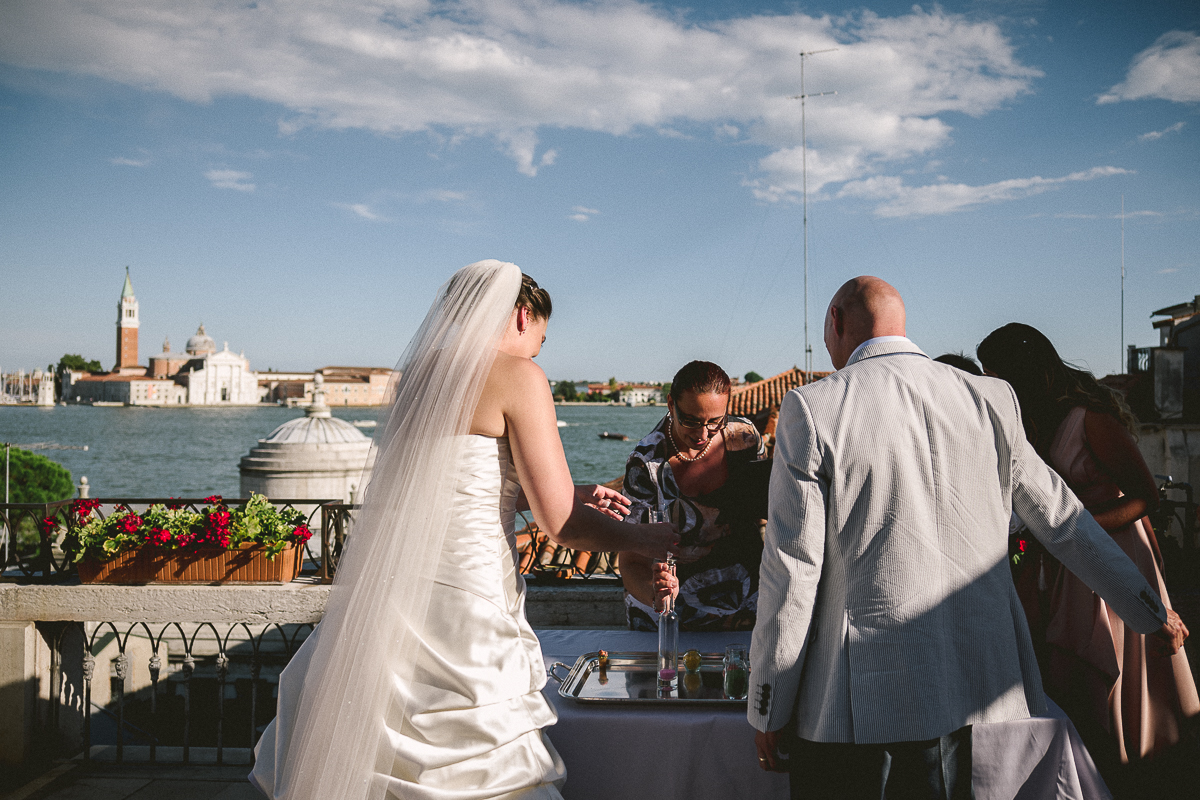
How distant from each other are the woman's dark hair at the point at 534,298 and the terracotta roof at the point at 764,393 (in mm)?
19206

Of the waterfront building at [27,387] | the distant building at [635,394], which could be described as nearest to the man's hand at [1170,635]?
the distant building at [635,394]

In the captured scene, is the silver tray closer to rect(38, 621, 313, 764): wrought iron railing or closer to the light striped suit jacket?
the light striped suit jacket

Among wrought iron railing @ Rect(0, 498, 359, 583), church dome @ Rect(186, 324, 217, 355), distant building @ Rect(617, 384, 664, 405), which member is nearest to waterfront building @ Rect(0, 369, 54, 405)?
church dome @ Rect(186, 324, 217, 355)

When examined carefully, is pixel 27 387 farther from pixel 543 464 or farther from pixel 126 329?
pixel 543 464

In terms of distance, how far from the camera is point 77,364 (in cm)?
16312

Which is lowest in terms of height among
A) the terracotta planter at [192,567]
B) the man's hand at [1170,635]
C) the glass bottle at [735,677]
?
the terracotta planter at [192,567]

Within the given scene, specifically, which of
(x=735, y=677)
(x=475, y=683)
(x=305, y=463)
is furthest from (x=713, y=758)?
(x=305, y=463)

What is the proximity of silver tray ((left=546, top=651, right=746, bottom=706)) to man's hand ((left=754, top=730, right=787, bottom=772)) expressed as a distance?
0.86 ft

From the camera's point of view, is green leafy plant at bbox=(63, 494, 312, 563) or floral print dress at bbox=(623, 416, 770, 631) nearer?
floral print dress at bbox=(623, 416, 770, 631)

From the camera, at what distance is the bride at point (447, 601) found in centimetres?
202

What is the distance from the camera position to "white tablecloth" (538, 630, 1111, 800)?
6.91ft

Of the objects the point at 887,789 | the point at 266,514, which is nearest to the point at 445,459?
the point at 887,789

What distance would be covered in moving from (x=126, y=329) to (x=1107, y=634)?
587 ft

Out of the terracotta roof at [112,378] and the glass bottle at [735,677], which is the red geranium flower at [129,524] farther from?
the terracotta roof at [112,378]
